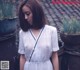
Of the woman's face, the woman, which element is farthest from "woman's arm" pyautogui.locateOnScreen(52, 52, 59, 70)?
the woman's face

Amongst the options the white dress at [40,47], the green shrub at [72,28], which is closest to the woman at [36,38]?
the white dress at [40,47]

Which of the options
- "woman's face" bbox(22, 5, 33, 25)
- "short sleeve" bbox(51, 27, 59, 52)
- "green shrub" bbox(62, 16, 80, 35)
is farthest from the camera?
"green shrub" bbox(62, 16, 80, 35)

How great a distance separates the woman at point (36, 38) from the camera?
323 cm

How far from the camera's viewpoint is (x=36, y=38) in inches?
129

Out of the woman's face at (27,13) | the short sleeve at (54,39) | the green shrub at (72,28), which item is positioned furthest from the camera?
the green shrub at (72,28)

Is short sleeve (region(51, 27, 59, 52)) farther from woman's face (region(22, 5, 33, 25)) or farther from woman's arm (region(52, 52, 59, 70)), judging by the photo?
woman's face (region(22, 5, 33, 25))

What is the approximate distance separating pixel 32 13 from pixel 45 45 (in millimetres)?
385

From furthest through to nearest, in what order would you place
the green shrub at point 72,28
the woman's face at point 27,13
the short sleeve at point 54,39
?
1. the green shrub at point 72,28
2. the short sleeve at point 54,39
3. the woman's face at point 27,13

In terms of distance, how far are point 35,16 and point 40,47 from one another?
0.35 metres

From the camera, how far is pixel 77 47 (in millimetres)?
4375

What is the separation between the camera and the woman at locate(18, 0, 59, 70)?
3.23 meters

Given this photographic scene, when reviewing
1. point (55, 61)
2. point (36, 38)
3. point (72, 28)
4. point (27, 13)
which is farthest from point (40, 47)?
point (72, 28)

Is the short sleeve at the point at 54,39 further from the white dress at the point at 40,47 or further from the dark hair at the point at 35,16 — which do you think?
the dark hair at the point at 35,16

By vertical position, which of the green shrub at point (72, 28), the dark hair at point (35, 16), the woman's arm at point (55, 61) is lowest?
the woman's arm at point (55, 61)
